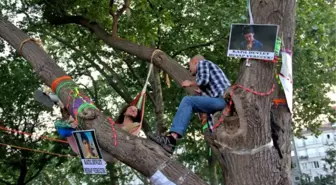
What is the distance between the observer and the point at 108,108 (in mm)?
14664

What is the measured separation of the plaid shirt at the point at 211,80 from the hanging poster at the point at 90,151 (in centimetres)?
108

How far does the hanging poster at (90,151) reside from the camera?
10.5ft

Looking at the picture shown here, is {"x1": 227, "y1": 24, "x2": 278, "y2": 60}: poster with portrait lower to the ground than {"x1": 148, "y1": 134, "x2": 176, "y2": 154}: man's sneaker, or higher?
higher

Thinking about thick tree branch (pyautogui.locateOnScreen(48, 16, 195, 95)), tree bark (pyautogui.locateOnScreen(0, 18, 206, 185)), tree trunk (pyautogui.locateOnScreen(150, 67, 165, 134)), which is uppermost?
tree trunk (pyautogui.locateOnScreen(150, 67, 165, 134))

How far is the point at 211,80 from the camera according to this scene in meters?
3.63

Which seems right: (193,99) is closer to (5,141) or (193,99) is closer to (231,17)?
(231,17)

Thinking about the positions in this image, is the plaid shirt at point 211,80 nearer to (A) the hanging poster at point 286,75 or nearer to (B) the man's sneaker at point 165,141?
(A) the hanging poster at point 286,75

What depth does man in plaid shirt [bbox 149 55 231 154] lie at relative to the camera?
3.34 m

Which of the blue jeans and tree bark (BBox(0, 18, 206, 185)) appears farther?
the blue jeans

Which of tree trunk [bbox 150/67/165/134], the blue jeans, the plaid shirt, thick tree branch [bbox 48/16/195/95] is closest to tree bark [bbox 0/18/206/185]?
the blue jeans

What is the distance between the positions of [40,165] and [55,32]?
545 cm

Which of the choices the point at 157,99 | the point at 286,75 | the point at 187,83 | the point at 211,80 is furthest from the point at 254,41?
the point at 157,99

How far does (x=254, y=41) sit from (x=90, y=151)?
164cm

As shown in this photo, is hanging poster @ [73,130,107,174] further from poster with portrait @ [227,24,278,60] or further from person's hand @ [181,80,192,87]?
poster with portrait @ [227,24,278,60]
